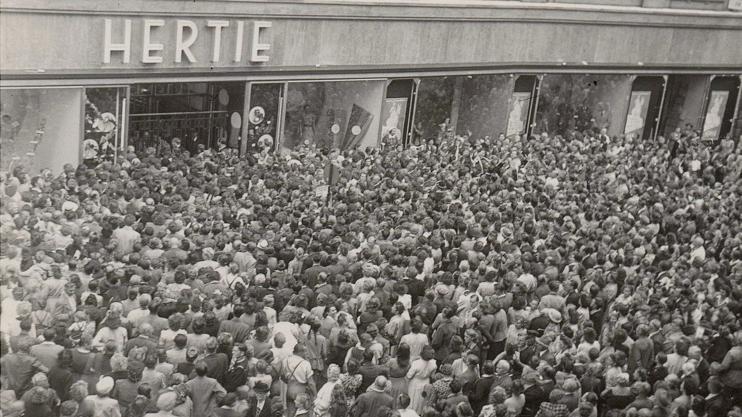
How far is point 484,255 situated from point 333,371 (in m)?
6.16

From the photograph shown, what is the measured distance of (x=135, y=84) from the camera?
73.0 ft

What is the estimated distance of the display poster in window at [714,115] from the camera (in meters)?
37.2

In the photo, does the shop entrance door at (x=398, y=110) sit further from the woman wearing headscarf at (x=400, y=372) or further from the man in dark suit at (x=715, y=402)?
the woman wearing headscarf at (x=400, y=372)

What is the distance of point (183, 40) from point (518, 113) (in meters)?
13.3

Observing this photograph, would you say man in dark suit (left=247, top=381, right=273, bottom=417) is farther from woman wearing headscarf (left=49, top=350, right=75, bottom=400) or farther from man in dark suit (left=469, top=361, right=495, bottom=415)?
man in dark suit (left=469, top=361, right=495, bottom=415)

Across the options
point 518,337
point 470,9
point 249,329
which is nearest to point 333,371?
point 249,329

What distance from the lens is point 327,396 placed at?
10.4 meters

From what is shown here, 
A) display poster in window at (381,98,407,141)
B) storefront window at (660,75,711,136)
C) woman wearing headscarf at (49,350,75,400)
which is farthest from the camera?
storefront window at (660,75,711,136)

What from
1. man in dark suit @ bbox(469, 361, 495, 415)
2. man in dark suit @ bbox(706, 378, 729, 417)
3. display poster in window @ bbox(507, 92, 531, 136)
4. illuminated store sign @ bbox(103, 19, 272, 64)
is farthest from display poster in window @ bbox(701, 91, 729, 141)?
man in dark suit @ bbox(469, 361, 495, 415)

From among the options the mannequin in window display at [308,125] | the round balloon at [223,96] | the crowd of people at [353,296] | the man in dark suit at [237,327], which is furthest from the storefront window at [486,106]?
the man in dark suit at [237,327]

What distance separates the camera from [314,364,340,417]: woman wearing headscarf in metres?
10.4

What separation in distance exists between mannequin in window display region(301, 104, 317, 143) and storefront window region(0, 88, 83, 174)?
275 inches

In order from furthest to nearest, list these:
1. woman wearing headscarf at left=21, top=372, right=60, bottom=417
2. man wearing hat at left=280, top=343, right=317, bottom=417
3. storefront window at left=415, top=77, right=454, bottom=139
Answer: storefront window at left=415, top=77, right=454, bottom=139 < man wearing hat at left=280, top=343, right=317, bottom=417 < woman wearing headscarf at left=21, top=372, right=60, bottom=417

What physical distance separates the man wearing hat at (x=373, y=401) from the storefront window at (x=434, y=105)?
63.9 feet
